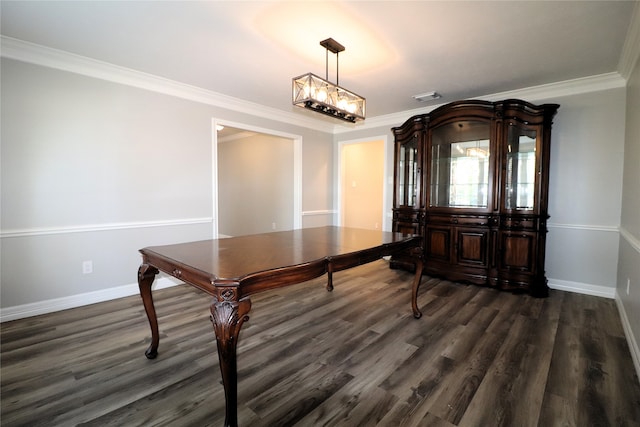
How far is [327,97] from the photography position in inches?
93.5

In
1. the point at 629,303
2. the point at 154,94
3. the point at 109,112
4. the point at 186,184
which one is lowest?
the point at 629,303

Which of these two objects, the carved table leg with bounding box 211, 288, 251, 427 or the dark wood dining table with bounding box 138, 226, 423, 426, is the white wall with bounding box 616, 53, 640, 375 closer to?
the dark wood dining table with bounding box 138, 226, 423, 426

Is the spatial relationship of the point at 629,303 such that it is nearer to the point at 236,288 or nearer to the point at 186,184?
the point at 236,288

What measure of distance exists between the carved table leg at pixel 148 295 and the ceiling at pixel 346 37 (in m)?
1.80

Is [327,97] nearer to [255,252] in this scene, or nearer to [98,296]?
[255,252]

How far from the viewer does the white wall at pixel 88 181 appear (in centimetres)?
264

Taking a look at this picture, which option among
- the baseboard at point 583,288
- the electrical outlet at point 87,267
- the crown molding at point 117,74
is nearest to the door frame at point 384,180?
the crown molding at point 117,74

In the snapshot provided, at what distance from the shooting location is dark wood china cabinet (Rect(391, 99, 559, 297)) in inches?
130

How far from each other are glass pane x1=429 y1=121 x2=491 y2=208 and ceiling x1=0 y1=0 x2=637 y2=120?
639 mm

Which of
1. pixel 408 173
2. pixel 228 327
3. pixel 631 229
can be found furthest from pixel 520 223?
pixel 228 327

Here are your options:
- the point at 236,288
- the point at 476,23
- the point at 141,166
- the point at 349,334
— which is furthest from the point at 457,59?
the point at 141,166

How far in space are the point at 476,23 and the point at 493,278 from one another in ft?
8.83

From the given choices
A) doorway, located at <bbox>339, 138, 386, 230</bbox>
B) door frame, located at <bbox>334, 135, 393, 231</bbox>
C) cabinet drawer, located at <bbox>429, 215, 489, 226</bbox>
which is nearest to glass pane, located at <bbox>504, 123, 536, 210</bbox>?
cabinet drawer, located at <bbox>429, 215, 489, 226</bbox>

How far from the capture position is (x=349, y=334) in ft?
7.91
